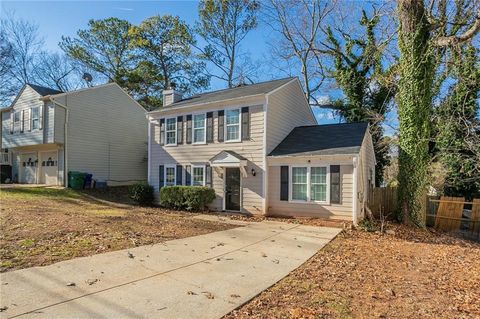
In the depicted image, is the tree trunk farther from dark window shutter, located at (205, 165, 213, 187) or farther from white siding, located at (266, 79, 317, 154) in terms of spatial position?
dark window shutter, located at (205, 165, 213, 187)

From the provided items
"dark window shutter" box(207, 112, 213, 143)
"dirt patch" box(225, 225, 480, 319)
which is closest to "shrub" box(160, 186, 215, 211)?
"dark window shutter" box(207, 112, 213, 143)

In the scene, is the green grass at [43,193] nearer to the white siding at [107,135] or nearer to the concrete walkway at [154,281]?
the white siding at [107,135]

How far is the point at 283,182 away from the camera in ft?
42.2

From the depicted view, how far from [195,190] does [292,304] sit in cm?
1013

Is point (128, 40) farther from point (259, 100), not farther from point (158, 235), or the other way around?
point (158, 235)

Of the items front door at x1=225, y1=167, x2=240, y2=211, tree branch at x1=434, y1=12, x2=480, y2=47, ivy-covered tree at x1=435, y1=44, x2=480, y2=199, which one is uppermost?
tree branch at x1=434, y1=12, x2=480, y2=47

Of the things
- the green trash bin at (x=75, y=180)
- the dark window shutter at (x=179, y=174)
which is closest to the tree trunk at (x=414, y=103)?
the dark window shutter at (x=179, y=174)

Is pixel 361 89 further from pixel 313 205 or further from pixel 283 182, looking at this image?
pixel 313 205

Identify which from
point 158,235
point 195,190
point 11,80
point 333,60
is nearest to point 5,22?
point 11,80

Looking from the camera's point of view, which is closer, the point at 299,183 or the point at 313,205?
the point at 313,205

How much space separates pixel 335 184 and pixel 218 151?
17.9ft

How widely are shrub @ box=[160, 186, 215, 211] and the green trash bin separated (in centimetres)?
673

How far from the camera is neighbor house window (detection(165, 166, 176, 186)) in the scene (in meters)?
15.9

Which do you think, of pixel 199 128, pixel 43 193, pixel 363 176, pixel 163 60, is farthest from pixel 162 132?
pixel 163 60
